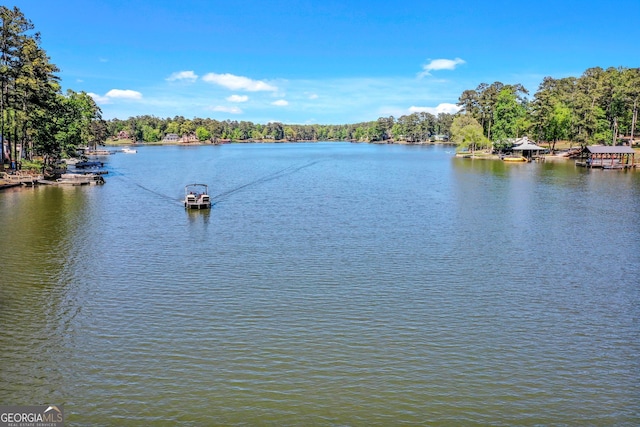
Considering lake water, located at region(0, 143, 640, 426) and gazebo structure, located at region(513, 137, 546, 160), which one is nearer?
lake water, located at region(0, 143, 640, 426)

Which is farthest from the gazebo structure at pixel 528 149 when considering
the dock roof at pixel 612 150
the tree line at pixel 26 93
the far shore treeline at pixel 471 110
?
the tree line at pixel 26 93

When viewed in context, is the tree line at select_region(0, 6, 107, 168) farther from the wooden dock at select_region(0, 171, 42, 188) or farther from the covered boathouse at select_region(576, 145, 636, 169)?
the covered boathouse at select_region(576, 145, 636, 169)

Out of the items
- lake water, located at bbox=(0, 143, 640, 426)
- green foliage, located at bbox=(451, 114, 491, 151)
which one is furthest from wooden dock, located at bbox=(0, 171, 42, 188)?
green foliage, located at bbox=(451, 114, 491, 151)

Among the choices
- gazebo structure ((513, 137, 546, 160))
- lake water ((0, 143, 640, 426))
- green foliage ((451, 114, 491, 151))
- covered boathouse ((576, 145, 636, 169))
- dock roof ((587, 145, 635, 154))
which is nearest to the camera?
lake water ((0, 143, 640, 426))

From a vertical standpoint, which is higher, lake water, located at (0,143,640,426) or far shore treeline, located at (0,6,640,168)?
far shore treeline, located at (0,6,640,168)

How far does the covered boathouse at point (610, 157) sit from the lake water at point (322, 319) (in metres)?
Answer: 57.5

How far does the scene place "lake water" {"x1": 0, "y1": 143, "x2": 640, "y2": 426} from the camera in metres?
13.7

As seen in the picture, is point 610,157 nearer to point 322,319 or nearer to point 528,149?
point 528,149

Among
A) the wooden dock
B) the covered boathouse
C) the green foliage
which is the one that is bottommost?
the wooden dock

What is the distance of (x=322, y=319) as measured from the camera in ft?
63.2

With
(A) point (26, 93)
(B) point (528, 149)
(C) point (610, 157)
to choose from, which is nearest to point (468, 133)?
(B) point (528, 149)

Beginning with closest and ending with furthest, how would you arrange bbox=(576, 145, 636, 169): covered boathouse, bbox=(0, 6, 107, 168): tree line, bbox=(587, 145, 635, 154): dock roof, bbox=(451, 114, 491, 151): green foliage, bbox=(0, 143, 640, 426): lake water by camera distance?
bbox=(0, 143, 640, 426): lake water < bbox=(0, 6, 107, 168): tree line < bbox=(587, 145, 635, 154): dock roof < bbox=(576, 145, 636, 169): covered boathouse < bbox=(451, 114, 491, 151): green foliage

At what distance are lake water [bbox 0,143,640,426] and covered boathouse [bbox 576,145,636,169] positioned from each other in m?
57.5

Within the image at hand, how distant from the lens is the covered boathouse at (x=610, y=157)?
88.9 m
